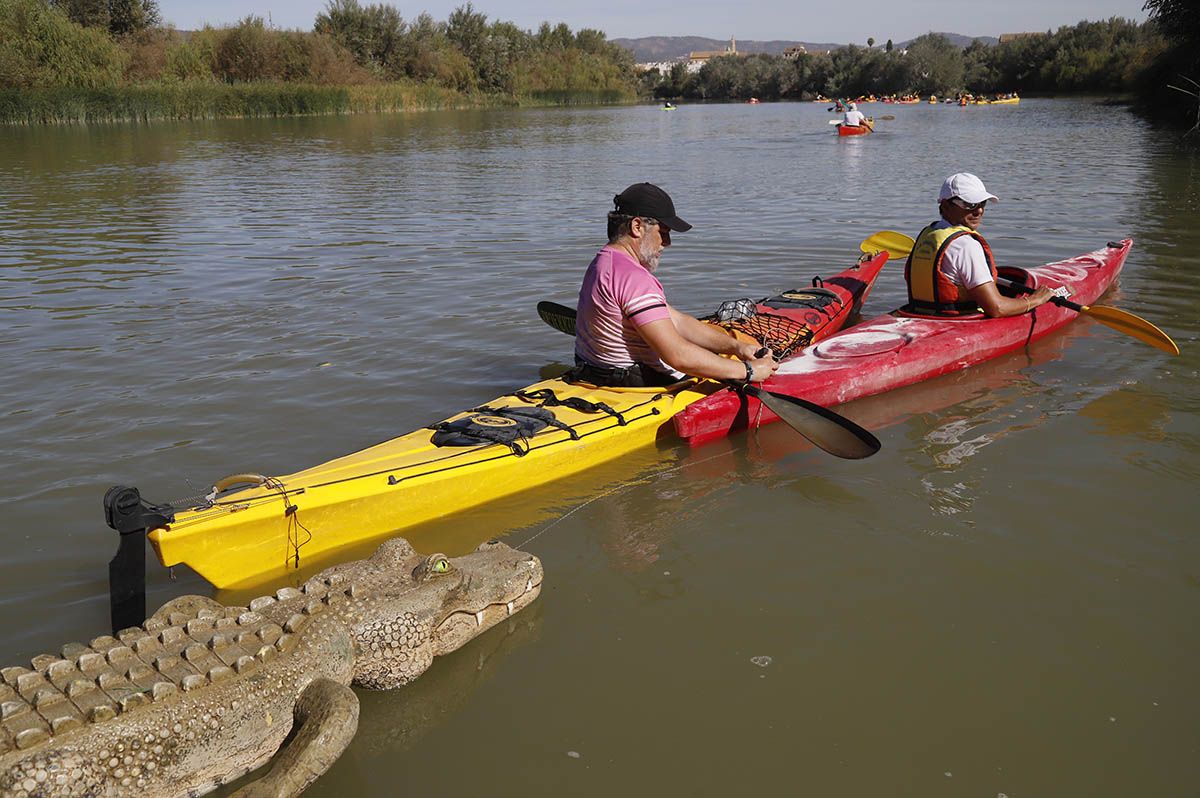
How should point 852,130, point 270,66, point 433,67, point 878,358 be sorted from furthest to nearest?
point 433,67 < point 270,66 < point 852,130 < point 878,358

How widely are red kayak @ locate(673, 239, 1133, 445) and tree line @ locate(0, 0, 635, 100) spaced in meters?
39.3

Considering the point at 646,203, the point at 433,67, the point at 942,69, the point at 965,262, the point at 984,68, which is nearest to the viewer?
the point at 646,203

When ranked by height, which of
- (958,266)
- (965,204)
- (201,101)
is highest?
(201,101)

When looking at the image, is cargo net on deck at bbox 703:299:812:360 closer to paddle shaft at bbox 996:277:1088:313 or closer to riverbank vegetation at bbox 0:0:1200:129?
paddle shaft at bbox 996:277:1088:313

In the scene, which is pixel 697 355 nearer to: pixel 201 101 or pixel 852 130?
pixel 852 130

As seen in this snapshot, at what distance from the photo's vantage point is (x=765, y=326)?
24.1 feet

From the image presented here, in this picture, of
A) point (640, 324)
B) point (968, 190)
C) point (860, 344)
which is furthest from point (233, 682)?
point (968, 190)

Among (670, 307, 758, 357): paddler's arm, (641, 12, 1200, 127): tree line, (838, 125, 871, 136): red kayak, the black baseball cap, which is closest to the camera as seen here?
the black baseball cap

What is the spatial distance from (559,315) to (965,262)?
3.29 meters

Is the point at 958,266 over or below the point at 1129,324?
over

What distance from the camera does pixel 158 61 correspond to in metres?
45.8

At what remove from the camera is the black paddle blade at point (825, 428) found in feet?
18.3

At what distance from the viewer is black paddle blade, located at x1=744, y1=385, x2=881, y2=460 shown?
18.3 feet

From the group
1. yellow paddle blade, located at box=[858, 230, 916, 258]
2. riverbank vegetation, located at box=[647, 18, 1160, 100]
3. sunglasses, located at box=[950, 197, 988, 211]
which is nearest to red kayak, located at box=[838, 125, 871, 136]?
riverbank vegetation, located at box=[647, 18, 1160, 100]
